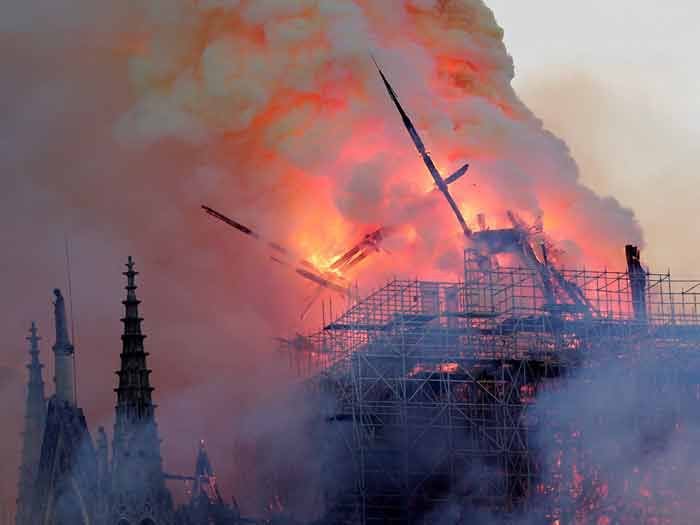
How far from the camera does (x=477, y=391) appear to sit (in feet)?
294

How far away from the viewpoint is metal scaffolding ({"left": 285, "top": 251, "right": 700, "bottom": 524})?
8850 centimetres

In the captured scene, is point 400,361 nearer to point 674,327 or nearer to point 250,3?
point 674,327

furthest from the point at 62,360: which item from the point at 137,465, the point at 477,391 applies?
the point at 477,391

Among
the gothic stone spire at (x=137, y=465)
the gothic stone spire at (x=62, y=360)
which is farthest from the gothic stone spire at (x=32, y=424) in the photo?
the gothic stone spire at (x=137, y=465)

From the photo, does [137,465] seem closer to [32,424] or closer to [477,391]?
[32,424]

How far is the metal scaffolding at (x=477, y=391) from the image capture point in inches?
3484

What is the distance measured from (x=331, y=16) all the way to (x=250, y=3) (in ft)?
13.6

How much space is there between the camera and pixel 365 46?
334 ft

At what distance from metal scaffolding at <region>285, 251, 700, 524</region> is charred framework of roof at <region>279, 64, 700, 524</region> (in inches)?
2.9

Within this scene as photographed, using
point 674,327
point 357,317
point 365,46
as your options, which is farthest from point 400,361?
point 365,46

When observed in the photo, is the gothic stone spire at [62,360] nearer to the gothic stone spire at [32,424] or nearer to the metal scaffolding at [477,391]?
the gothic stone spire at [32,424]

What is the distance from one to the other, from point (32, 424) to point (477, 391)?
18.3 meters

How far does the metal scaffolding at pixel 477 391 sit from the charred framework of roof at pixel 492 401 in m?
0.07

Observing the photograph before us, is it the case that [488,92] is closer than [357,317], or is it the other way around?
[357,317]
